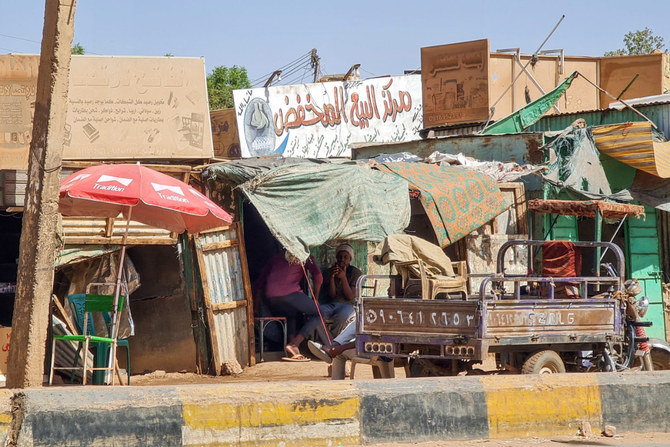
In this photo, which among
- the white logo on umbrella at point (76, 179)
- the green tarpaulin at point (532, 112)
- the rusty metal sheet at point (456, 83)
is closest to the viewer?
the white logo on umbrella at point (76, 179)

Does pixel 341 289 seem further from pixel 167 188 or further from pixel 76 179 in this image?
pixel 76 179

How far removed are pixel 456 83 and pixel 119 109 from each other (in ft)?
31.1

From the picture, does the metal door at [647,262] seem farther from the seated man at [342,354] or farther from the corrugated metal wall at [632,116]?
the seated man at [342,354]

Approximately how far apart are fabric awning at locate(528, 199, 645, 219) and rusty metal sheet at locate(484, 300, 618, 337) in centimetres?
277

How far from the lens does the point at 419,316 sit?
815cm

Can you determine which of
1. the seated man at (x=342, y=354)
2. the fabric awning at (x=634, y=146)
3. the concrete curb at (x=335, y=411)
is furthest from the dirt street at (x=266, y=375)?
the fabric awning at (x=634, y=146)

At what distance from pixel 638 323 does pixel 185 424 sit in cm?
521

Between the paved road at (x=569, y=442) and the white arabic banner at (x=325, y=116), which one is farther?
the white arabic banner at (x=325, y=116)

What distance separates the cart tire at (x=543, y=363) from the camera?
815 centimetres

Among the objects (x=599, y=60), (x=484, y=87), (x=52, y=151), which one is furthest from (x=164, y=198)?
(x=599, y=60)

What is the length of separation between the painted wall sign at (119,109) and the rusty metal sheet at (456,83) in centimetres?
806

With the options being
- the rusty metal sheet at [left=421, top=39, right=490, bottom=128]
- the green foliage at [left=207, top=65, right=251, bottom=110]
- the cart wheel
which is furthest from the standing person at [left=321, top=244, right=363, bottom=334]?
the green foliage at [left=207, top=65, right=251, bottom=110]

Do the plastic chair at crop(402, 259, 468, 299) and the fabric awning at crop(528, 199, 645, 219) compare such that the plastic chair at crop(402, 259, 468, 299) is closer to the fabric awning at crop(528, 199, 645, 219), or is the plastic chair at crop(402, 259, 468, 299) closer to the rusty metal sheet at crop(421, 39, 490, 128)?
the fabric awning at crop(528, 199, 645, 219)

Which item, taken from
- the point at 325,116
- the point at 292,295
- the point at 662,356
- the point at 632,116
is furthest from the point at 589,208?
the point at 325,116
